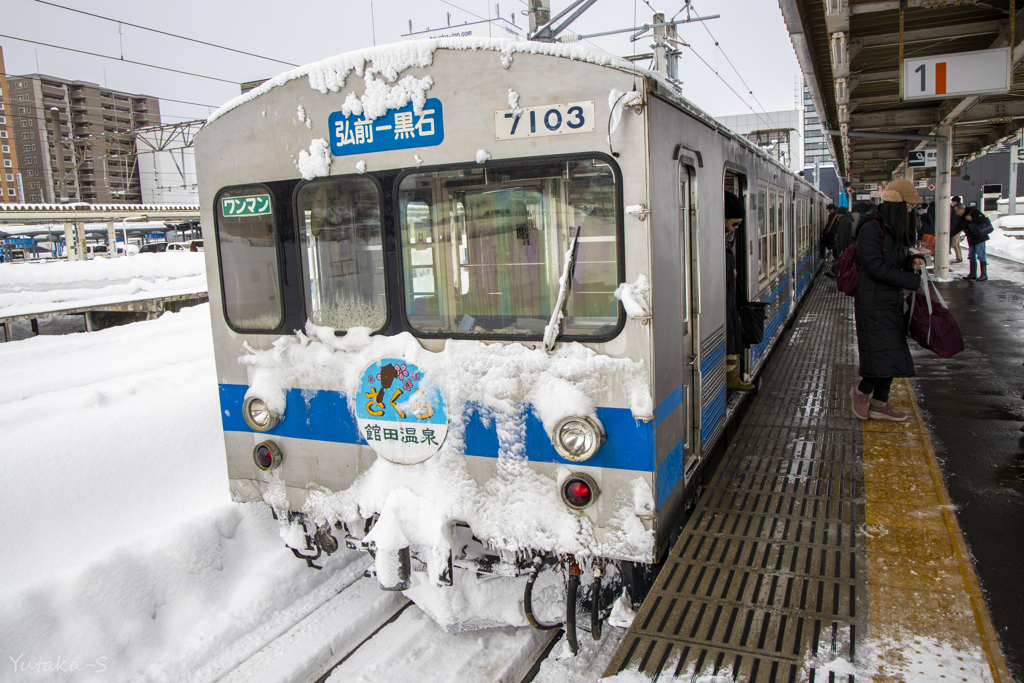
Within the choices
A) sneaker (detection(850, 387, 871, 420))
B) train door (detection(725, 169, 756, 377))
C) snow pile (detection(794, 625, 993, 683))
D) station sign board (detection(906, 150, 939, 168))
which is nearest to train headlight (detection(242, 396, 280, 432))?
snow pile (detection(794, 625, 993, 683))

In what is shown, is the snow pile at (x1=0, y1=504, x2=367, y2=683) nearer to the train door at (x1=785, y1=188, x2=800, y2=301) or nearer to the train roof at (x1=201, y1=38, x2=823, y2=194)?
the train roof at (x1=201, y1=38, x2=823, y2=194)

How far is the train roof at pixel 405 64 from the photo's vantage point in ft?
9.34

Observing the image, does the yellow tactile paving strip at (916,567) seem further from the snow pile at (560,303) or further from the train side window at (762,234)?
the train side window at (762,234)

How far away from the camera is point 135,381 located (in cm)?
687

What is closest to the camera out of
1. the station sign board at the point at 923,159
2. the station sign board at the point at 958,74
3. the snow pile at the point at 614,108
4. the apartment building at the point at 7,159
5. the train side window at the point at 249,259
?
the snow pile at the point at 614,108

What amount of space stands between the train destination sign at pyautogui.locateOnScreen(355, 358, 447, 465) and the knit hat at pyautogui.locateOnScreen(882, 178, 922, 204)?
3.81 meters

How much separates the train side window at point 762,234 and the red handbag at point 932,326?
1.57 meters

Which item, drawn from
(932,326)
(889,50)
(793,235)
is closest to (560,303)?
(932,326)

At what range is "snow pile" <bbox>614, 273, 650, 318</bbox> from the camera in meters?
2.87

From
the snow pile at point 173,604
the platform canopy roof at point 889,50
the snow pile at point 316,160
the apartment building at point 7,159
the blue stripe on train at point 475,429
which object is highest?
the apartment building at point 7,159

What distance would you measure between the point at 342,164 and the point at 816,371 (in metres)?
5.83

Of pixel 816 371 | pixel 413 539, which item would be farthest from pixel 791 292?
pixel 413 539

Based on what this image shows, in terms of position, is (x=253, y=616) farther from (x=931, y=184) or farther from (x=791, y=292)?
(x=931, y=184)

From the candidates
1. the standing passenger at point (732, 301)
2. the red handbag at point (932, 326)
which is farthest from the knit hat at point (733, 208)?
the red handbag at point (932, 326)
